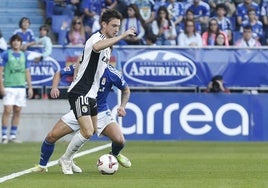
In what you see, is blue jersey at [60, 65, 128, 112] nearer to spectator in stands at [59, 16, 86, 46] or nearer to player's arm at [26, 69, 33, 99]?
player's arm at [26, 69, 33, 99]

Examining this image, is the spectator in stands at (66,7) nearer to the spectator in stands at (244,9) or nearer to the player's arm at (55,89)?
the spectator in stands at (244,9)

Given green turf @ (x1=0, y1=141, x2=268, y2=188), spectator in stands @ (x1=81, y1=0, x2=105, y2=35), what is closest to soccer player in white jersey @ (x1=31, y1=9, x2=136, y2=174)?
green turf @ (x1=0, y1=141, x2=268, y2=188)

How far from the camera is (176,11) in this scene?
2675 centimetres

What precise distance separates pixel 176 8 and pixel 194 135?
4799 mm

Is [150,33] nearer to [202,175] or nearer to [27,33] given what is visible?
[27,33]

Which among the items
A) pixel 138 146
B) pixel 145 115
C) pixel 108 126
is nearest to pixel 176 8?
pixel 145 115

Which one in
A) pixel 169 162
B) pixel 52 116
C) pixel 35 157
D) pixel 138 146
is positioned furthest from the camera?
pixel 52 116

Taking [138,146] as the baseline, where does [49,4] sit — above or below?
above

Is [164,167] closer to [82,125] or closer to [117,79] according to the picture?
[117,79]

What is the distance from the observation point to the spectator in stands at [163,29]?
25.3 metres

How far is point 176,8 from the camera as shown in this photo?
88.2ft

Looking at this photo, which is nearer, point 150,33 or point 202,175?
point 202,175

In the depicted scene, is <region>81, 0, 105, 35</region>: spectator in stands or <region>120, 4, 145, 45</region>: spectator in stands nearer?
<region>120, 4, 145, 45</region>: spectator in stands

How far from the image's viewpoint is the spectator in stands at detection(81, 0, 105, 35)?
26344 millimetres
